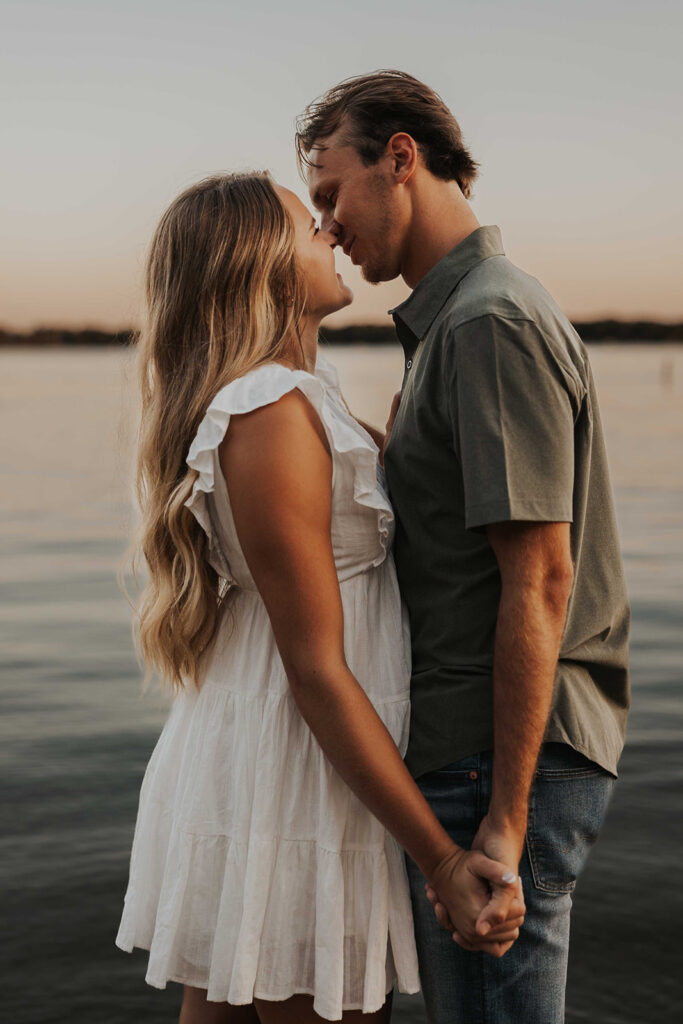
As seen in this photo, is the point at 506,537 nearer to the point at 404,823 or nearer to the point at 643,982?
the point at 404,823

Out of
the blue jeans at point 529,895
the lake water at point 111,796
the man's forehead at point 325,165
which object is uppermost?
the man's forehead at point 325,165

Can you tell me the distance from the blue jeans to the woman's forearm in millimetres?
77

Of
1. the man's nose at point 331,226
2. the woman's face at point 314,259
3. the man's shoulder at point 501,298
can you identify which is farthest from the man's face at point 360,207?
the man's shoulder at point 501,298

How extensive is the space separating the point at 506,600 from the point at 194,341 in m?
0.75

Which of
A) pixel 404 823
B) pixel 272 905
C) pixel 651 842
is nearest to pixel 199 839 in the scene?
pixel 272 905

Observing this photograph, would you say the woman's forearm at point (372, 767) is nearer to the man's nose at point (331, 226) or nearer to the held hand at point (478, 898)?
the held hand at point (478, 898)

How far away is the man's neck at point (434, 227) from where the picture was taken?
7.20 feet

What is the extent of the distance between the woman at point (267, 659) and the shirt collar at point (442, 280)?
0.65 feet

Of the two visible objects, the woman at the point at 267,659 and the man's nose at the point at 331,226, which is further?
the man's nose at the point at 331,226

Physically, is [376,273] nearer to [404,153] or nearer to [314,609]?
[404,153]

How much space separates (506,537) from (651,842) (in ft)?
12.9

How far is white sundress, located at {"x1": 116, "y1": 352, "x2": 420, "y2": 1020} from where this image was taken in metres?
1.85

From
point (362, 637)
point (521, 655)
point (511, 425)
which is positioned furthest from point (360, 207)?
point (521, 655)

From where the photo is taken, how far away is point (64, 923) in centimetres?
442
